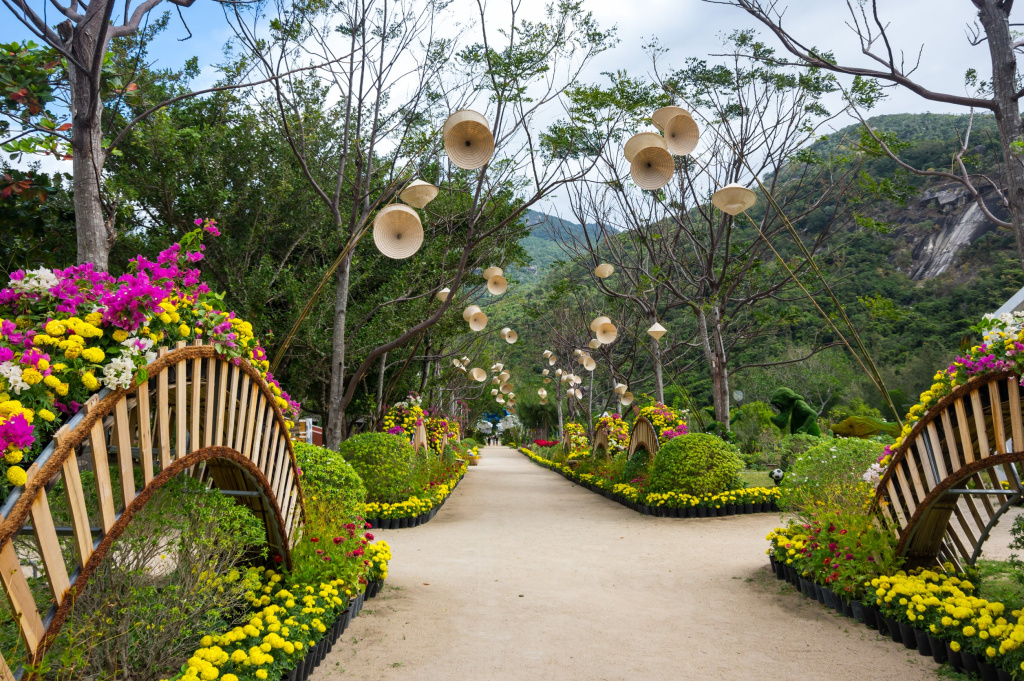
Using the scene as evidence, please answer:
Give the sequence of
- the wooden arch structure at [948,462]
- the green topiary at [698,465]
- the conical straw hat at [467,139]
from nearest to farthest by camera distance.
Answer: the wooden arch structure at [948,462], the conical straw hat at [467,139], the green topiary at [698,465]

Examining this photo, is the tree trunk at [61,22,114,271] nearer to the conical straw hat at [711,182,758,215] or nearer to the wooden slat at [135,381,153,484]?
the wooden slat at [135,381,153,484]

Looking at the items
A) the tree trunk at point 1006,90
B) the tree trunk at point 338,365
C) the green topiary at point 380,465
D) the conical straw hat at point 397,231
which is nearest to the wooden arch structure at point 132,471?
the conical straw hat at point 397,231

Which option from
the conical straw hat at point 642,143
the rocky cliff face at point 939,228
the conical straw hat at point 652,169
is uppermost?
the rocky cliff face at point 939,228

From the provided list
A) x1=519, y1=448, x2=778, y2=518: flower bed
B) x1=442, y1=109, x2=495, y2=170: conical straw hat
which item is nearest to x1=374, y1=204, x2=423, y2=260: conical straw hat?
x1=442, y1=109, x2=495, y2=170: conical straw hat

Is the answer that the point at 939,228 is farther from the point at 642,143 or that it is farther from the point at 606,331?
the point at 642,143

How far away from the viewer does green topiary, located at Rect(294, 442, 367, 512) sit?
5273 millimetres

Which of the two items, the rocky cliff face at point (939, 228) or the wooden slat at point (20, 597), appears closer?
the wooden slat at point (20, 597)

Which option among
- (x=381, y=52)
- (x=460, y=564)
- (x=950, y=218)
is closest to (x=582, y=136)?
(x=381, y=52)

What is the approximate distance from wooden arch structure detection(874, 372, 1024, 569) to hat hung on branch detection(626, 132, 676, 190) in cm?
287

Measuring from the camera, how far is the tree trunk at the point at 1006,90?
17.5 ft

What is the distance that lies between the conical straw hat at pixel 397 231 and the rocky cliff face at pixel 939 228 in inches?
1163

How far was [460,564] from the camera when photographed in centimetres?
686

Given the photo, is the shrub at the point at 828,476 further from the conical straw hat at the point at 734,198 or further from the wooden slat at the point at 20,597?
the wooden slat at the point at 20,597

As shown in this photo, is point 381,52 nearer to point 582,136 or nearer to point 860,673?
point 582,136
